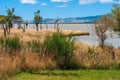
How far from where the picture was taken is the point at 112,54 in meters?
21.8

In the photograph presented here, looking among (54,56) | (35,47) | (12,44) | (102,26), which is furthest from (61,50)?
(102,26)

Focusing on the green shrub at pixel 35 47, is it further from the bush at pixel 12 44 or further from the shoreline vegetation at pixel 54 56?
the bush at pixel 12 44

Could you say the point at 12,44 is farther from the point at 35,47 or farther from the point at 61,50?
the point at 61,50

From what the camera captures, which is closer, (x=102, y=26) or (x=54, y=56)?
(x=54, y=56)

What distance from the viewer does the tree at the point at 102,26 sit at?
49.1 m

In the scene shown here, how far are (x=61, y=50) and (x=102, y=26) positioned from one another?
33.4 m

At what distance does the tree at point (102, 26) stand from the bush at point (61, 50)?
27.6 meters

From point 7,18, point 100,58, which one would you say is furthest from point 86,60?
point 7,18

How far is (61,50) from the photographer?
66.4 ft

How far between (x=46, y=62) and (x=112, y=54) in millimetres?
4555

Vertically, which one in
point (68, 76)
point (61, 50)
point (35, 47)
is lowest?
point (68, 76)

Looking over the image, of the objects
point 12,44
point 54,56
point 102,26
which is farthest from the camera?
point 102,26

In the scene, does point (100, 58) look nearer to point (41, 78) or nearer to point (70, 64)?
point (70, 64)

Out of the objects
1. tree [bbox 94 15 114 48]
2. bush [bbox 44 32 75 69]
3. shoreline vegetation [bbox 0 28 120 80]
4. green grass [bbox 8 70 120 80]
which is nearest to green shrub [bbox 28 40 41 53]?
shoreline vegetation [bbox 0 28 120 80]
